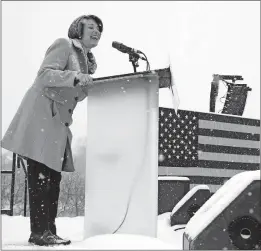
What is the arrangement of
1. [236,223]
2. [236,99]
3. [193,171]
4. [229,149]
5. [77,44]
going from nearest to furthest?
[236,223]
[77,44]
[193,171]
[229,149]
[236,99]

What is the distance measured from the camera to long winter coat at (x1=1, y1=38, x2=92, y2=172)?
169cm

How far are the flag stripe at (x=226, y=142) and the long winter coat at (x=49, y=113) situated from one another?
4.62 meters

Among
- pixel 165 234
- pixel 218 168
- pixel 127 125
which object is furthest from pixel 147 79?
pixel 218 168

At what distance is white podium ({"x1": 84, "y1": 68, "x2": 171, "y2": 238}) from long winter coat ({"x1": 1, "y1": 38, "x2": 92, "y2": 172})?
0.17 meters

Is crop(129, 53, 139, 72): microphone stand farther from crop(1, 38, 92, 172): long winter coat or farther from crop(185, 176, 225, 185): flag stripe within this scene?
crop(185, 176, 225, 185): flag stripe

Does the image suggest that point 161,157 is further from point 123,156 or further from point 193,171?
point 123,156

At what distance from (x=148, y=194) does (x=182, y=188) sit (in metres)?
2.66

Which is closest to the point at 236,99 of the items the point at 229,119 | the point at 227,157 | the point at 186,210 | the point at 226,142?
the point at 229,119

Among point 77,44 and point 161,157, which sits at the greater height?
point 77,44

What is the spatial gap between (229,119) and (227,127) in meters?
0.16

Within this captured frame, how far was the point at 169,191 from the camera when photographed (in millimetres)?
4016

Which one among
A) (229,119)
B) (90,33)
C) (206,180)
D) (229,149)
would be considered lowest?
(206,180)

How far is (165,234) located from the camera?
2.96 meters

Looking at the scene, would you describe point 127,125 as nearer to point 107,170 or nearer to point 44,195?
point 107,170
